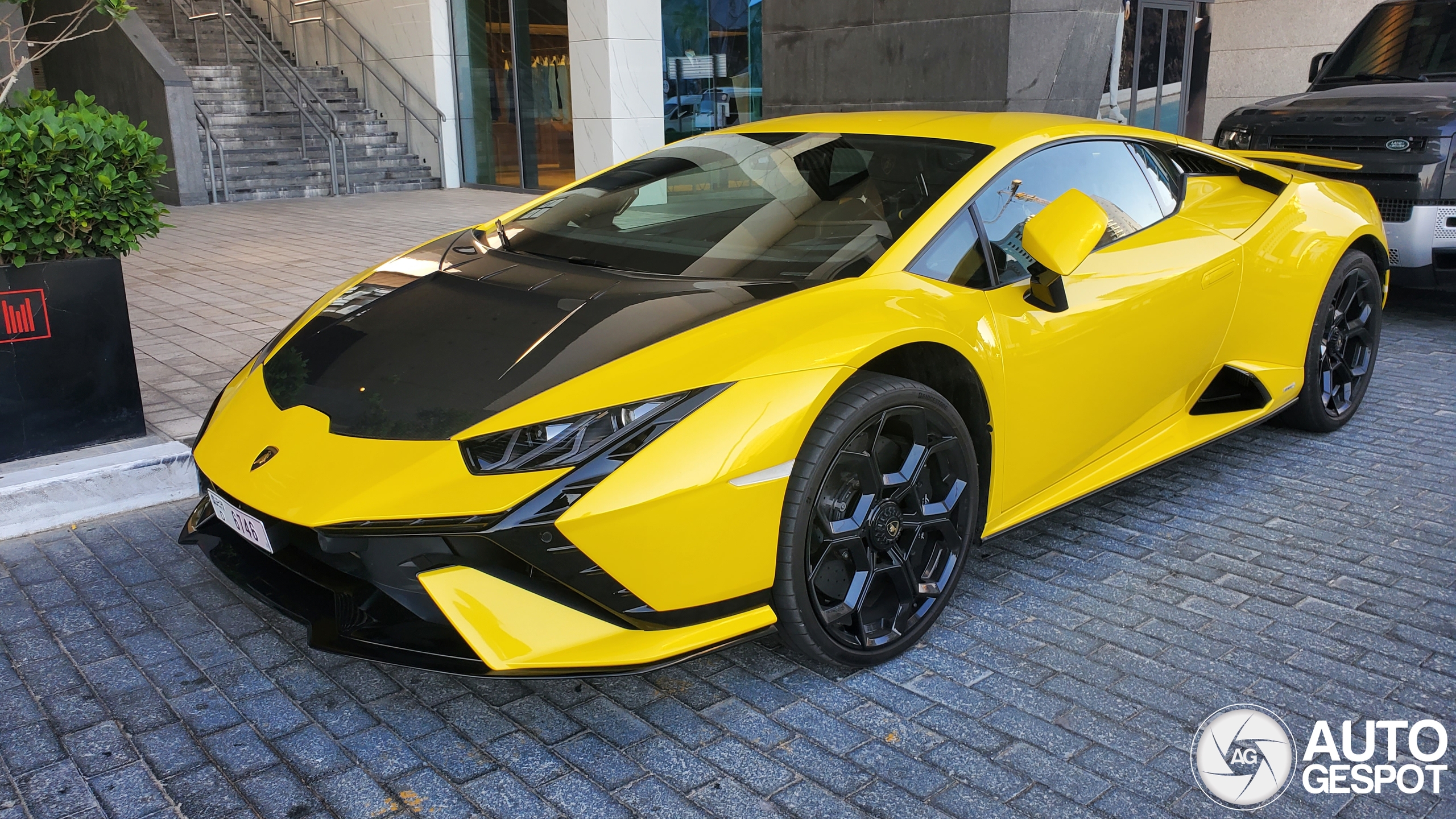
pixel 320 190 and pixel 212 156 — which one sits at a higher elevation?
pixel 212 156

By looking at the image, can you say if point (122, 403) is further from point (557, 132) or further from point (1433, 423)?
point (557, 132)

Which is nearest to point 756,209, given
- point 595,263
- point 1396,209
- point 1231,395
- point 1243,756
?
point 595,263

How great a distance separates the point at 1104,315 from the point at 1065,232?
20.7 inches

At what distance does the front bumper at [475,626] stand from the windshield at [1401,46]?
25.8ft

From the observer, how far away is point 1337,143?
23.8ft

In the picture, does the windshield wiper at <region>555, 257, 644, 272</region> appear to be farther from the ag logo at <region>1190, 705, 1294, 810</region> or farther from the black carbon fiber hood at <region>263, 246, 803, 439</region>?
the ag logo at <region>1190, 705, 1294, 810</region>

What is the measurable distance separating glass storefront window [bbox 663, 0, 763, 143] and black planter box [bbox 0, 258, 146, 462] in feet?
34.2

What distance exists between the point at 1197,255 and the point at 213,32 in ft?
60.8

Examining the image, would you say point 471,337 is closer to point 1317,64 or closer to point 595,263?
point 595,263

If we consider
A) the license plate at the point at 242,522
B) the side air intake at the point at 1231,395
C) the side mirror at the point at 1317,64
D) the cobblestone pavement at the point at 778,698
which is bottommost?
the cobblestone pavement at the point at 778,698

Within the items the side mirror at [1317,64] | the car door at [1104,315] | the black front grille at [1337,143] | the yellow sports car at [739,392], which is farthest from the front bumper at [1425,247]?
the car door at [1104,315]

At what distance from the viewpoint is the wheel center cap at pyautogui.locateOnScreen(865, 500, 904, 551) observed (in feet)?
9.14

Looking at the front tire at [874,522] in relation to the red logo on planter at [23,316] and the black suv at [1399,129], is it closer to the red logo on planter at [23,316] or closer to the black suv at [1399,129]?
the red logo on planter at [23,316]

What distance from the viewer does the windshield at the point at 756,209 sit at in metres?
3.11
